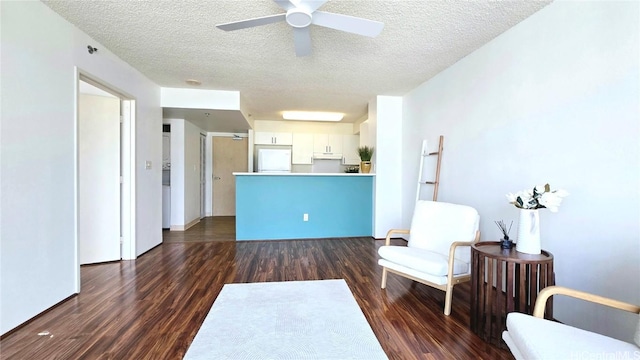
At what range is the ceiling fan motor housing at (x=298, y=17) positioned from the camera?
1732 mm

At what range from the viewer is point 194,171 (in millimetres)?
5762

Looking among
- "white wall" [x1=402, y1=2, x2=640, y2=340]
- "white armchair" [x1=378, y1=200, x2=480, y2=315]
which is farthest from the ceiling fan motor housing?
"white armchair" [x1=378, y1=200, x2=480, y2=315]

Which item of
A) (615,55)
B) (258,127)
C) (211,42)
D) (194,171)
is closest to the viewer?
(615,55)


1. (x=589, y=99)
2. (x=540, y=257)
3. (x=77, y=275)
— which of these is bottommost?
(x=77, y=275)

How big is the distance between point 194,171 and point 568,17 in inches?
234

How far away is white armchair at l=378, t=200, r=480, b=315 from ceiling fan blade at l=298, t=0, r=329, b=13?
75.6 inches

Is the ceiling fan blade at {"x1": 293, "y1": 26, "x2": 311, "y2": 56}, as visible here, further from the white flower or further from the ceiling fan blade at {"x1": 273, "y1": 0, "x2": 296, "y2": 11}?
the white flower

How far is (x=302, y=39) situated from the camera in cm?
210

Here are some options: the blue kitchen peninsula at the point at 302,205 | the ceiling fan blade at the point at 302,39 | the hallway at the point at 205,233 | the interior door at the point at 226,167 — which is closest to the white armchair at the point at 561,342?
the ceiling fan blade at the point at 302,39

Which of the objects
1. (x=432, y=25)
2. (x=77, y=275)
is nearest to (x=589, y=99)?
(x=432, y=25)

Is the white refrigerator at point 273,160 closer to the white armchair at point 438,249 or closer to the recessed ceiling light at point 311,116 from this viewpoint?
the recessed ceiling light at point 311,116

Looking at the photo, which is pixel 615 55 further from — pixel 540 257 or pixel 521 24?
pixel 540 257

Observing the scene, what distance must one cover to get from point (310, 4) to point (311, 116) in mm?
4242

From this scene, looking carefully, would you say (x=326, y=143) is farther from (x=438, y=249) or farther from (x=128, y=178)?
(x=438, y=249)
